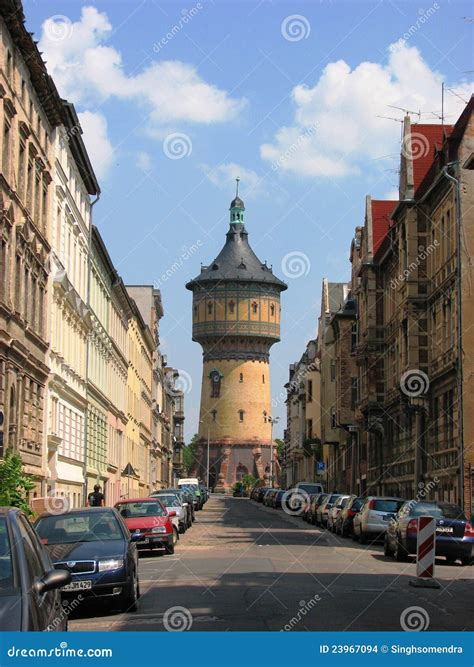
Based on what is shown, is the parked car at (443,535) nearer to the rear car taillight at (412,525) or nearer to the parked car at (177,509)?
the rear car taillight at (412,525)

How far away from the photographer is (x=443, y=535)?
2808 cm

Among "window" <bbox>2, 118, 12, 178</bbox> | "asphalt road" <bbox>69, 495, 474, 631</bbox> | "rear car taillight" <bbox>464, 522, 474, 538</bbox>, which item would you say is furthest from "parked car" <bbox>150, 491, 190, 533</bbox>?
"rear car taillight" <bbox>464, 522, 474, 538</bbox>

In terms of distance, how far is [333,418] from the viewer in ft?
282

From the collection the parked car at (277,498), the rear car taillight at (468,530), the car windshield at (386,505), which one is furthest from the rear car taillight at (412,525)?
the parked car at (277,498)

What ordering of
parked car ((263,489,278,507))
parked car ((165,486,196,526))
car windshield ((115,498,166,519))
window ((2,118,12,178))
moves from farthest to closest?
parked car ((263,489,278,507)) → parked car ((165,486,196,526)) → window ((2,118,12,178)) → car windshield ((115,498,166,519))

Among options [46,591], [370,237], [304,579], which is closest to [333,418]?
[370,237]

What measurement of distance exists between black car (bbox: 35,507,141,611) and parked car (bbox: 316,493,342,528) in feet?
102
